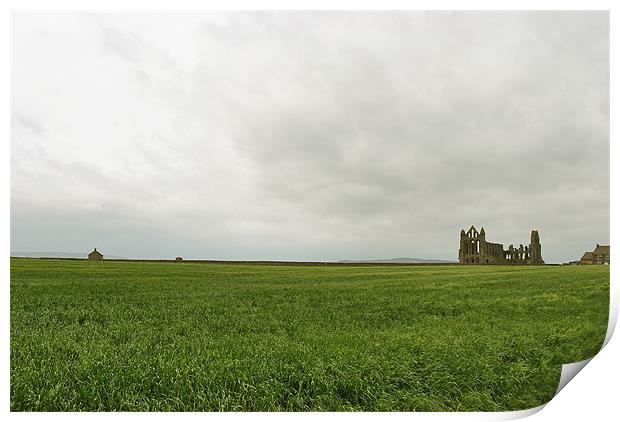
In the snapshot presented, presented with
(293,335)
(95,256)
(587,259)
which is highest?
(587,259)

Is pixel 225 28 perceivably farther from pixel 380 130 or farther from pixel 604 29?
pixel 604 29

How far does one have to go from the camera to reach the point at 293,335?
675 centimetres

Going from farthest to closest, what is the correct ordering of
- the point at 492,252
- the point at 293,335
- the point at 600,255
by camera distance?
the point at 492,252 → the point at 600,255 → the point at 293,335

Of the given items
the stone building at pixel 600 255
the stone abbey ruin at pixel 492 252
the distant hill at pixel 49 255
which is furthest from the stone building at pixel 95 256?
the stone building at pixel 600 255

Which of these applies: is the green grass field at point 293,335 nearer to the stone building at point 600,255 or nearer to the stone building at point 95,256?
the stone building at point 600,255

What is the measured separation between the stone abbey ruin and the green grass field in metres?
0.30

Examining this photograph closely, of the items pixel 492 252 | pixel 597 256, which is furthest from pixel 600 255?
pixel 492 252

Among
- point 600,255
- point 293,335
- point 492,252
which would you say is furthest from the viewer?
point 492,252

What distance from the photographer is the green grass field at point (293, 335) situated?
17.5 ft

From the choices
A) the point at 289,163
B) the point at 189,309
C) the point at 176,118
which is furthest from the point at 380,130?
the point at 189,309

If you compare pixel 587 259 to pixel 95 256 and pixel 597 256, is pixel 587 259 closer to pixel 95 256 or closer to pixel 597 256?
pixel 597 256

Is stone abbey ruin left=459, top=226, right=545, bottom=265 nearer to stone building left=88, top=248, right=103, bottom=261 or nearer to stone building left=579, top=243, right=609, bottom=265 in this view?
stone building left=579, top=243, right=609, bottom=265

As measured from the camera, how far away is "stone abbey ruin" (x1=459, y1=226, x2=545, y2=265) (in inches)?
316

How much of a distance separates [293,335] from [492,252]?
163 inches
